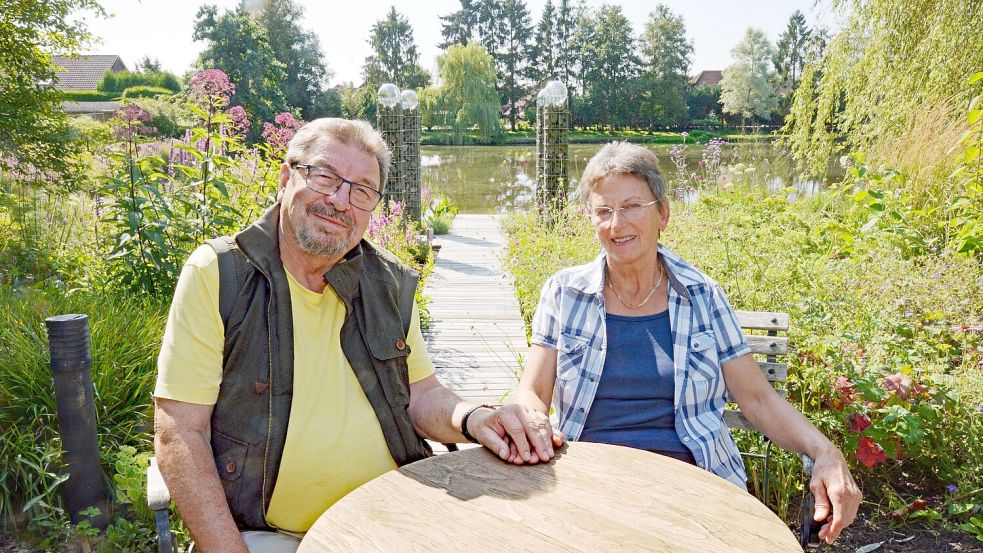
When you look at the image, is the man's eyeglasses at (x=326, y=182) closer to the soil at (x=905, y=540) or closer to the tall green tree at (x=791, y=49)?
the soil at (x=905, y=540)

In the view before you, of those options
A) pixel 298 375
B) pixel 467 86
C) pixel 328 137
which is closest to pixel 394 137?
pixel 328 137

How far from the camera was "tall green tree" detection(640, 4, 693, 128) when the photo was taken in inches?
1807

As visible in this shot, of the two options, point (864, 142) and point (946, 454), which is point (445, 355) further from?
point (864, 142)

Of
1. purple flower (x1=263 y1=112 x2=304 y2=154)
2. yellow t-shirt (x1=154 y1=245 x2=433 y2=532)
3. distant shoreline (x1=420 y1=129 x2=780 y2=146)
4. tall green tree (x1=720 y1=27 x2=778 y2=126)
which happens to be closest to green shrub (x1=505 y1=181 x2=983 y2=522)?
yellow t-shirt (x1=154 y1=245 x2=433 y2=532)

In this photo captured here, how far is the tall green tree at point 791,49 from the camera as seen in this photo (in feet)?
154

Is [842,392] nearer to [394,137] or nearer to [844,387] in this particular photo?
[844,387]

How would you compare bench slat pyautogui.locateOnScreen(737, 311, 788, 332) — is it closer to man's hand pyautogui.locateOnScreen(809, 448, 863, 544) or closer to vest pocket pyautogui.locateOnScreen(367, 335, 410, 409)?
man's hand pyautogui.locateOnScreen(809, 448, 863, 544)

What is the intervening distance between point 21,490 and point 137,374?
1.74 feet

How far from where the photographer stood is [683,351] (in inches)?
74.5

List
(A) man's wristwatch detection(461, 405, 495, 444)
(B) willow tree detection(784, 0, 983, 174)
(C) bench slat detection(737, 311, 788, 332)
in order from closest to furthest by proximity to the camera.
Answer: (A) man's wristwatch detection(461, 405, 495, 444), (C) bench slat detection(737, 311, 788, 332), (B) willow tree detection(784, 0, 983, 174)

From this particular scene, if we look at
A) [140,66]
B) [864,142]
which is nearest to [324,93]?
[140,66]

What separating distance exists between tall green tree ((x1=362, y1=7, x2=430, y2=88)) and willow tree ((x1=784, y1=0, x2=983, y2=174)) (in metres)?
46.4

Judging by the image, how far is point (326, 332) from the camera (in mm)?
1688

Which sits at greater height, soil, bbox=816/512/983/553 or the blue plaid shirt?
the blue plaid shirt
